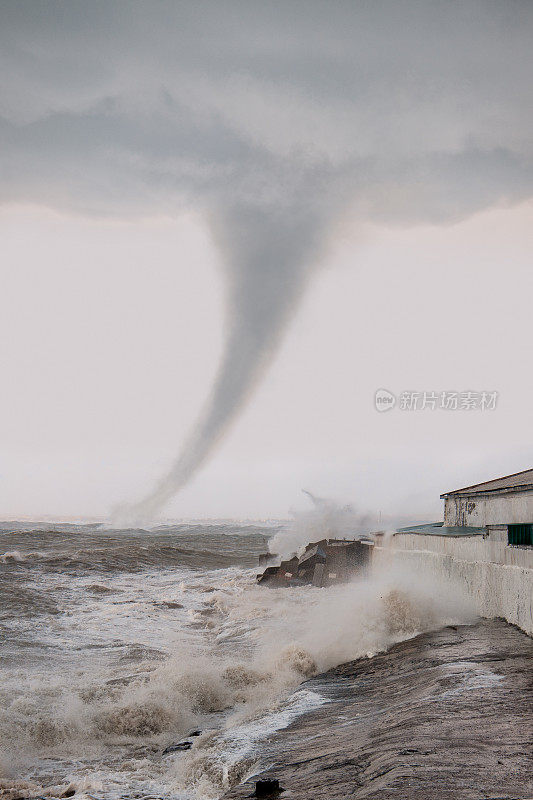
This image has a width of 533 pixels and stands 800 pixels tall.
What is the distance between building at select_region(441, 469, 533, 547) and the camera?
13305 mm

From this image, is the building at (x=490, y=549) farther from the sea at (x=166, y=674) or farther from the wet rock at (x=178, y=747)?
the wet rock at (x=178, y=747)

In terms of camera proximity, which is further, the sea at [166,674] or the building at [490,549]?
the building at [490,549]

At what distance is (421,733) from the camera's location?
6.79 metres

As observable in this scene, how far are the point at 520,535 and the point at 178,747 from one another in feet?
27.0

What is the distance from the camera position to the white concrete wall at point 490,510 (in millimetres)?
13547

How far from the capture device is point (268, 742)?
8.12 metres

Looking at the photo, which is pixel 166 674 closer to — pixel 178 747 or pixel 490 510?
pixel 178 747

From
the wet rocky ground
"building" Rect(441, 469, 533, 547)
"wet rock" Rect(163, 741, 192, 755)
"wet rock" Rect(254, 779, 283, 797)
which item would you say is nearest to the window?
"building" Rect(441, 469, 533, 547)

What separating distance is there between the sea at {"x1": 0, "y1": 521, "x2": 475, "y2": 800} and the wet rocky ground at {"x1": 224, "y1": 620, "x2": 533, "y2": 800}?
0.63 metres

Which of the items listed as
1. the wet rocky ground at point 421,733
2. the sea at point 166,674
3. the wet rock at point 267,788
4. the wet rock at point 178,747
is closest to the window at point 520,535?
the wet rocky ground at point 421,733

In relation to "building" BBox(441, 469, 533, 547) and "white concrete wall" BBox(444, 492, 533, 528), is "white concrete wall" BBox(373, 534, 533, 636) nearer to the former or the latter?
"building" BBox(441, 469, 533, 547)

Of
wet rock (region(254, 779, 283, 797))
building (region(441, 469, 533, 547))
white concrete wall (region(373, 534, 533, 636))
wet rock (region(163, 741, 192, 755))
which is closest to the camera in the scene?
wet rock (region(254, 779, 283, 797))

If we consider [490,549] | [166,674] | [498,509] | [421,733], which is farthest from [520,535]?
[166,674]

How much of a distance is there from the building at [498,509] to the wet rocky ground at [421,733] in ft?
8.16
